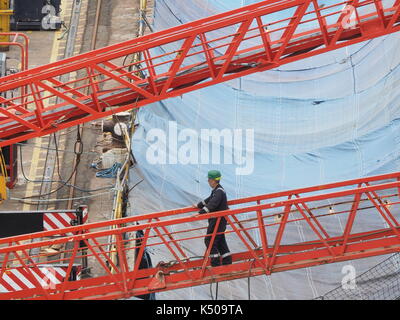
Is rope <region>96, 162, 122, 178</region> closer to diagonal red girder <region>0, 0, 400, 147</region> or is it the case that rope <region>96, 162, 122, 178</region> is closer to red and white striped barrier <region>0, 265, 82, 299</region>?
diagonal red girder <region>0, 0, 400, 147</region>

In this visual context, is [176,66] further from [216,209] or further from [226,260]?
[226,260]

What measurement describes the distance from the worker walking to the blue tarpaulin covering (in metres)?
3.18

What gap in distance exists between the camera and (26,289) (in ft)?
93.5

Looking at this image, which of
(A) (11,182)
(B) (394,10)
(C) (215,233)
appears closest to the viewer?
(C) (215,233)

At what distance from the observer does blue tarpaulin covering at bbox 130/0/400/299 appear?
34.3 metres

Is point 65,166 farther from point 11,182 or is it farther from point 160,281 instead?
point 160,281

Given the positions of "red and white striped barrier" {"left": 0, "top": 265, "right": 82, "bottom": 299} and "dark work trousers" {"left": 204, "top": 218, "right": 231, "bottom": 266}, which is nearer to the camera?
"dark work trousers" {"left": 204, "top": 218, "right": 231, "bottom": 266}

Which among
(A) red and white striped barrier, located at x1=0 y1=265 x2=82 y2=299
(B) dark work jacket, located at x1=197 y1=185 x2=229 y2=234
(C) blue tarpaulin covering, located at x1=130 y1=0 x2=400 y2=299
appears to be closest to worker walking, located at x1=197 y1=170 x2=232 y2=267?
(B) dark work jacket, located at x1=197 y1=185 x2=229 y2=234

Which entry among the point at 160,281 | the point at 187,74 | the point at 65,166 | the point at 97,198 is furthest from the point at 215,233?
the point at 65,166

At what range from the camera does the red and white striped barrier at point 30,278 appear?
94.3ft

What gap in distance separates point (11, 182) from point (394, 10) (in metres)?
14.7

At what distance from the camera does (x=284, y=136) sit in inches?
1497

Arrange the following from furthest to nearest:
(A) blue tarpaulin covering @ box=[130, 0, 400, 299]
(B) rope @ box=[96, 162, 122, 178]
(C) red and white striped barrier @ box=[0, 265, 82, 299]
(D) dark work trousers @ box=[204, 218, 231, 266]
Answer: (B) rope @ box=[96, 162, 122, 178]
(A) blue tarpaulin covering @ box=[130, 0, 400, 299]
(C) red and white striped barrier @ box=[0, 265, 82, 299]
(D) dark work trousers @ box=[204, 218, 231, 266]

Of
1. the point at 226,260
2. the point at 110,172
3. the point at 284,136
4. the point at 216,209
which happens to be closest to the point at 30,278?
the point at 226,260
